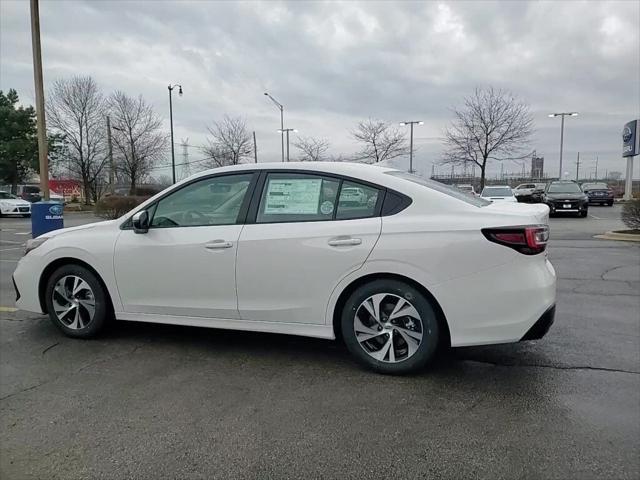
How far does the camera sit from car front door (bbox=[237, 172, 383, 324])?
11.6 feet

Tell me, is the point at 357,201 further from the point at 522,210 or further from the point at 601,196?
the point at 601,196

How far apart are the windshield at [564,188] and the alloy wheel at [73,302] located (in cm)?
2283

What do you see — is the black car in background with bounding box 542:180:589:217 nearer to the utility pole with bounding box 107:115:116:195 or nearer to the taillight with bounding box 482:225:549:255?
the taillight with bounding box 482:225:549:255

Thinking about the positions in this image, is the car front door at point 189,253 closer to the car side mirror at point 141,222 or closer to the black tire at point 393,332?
the car side mirror at point 141,222

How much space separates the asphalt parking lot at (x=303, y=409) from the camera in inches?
99.8

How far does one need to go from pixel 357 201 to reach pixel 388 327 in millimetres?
958

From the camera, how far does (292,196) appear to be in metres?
3.84

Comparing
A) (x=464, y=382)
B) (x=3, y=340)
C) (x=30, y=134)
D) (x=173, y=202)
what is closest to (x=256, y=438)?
(x=464, y=382)

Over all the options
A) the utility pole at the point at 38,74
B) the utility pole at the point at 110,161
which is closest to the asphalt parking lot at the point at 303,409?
the utility pole at the point at 38,74

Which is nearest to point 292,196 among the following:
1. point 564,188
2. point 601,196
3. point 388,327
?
point 388,327

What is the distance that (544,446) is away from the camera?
8.75 ft

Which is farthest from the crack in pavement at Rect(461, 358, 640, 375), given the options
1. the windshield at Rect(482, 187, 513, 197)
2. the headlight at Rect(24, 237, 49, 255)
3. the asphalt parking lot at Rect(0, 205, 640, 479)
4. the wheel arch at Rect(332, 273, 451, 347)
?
the windshield at Rect(482, 187, 513, 197)

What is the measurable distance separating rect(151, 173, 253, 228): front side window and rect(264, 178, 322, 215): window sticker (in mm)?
252

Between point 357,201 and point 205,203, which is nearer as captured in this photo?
point 357,201
